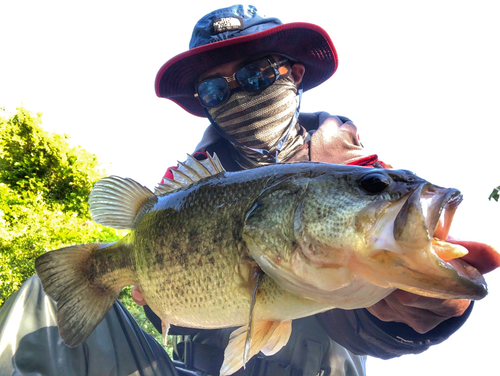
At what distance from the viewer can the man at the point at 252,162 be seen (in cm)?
196

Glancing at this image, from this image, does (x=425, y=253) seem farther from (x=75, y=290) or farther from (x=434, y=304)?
(x=75, y=290)

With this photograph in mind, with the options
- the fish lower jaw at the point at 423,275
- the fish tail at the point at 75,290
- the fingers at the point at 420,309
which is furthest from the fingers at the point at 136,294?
the fish lower jaw at the point at 423,275

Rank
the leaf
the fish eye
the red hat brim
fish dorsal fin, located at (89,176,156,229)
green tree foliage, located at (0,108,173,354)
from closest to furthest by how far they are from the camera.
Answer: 1. the fish eye
2. fish dorsal fin, located at (89,176,156,229)
3. the red hat brim
4. the leaf
5. green tree foliage, located at (0,108,173,354)

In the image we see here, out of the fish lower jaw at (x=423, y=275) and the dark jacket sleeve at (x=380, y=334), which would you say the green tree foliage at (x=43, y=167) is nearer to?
the dark jacket sleeve at (x=380, y=334)

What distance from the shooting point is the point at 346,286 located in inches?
43.3

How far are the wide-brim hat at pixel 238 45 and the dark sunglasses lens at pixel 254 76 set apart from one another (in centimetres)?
12

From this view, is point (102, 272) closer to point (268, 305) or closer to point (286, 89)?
point (268, 305)

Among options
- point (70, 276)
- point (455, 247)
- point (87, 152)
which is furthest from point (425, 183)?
point (87, 152)

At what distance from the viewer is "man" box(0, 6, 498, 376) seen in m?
1.96

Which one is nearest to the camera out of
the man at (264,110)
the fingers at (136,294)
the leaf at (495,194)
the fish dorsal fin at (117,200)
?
the fish dorsal fin at (117,200)

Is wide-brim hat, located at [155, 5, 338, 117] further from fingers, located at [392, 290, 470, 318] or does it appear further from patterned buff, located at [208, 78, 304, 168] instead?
fingers, located at [392, 290, 470, 318]

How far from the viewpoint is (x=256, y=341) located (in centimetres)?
128

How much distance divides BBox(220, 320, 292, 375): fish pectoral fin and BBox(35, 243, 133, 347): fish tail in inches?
31.3

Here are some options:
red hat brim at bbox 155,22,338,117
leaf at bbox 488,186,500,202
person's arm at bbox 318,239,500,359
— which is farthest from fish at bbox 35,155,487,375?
leaf at bbox 488,186,500,202
